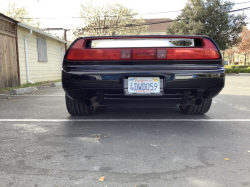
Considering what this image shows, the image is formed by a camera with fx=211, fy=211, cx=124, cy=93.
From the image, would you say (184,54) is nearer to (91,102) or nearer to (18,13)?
(91,102)

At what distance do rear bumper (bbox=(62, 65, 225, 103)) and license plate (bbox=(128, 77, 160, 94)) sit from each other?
0.05 m

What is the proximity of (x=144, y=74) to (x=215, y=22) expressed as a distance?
25387 millimetres

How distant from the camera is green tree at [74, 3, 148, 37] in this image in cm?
2503

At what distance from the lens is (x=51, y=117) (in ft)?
10.7

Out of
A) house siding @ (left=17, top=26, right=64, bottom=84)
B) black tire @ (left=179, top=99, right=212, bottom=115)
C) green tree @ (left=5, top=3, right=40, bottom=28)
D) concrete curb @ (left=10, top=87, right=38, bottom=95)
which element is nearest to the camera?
black tire @ (left=179, top=99, right=212, bottom=115)

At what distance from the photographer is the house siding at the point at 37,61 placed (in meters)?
9.12

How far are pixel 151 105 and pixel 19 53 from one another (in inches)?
314

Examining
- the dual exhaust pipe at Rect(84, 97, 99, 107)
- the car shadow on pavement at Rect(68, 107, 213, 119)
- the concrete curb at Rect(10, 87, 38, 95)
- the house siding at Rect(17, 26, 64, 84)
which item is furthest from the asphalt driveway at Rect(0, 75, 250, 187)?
the house siding at Rect(17, 26, 64, 84)

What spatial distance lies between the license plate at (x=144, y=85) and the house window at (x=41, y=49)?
962cm

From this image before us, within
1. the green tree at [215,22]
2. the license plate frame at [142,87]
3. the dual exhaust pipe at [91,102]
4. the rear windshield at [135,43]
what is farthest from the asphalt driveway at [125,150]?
the green tree at [215,22]

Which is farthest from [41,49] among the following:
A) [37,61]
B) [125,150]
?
[125,150]

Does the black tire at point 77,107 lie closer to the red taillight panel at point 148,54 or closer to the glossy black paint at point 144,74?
the glossy black paint at point 144,74

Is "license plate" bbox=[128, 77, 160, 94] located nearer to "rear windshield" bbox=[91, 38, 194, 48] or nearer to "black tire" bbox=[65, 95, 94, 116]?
"rear windshield" bbox=[91, 38, 194, 48]

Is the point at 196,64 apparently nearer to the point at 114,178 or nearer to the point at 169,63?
the point at 169,63
